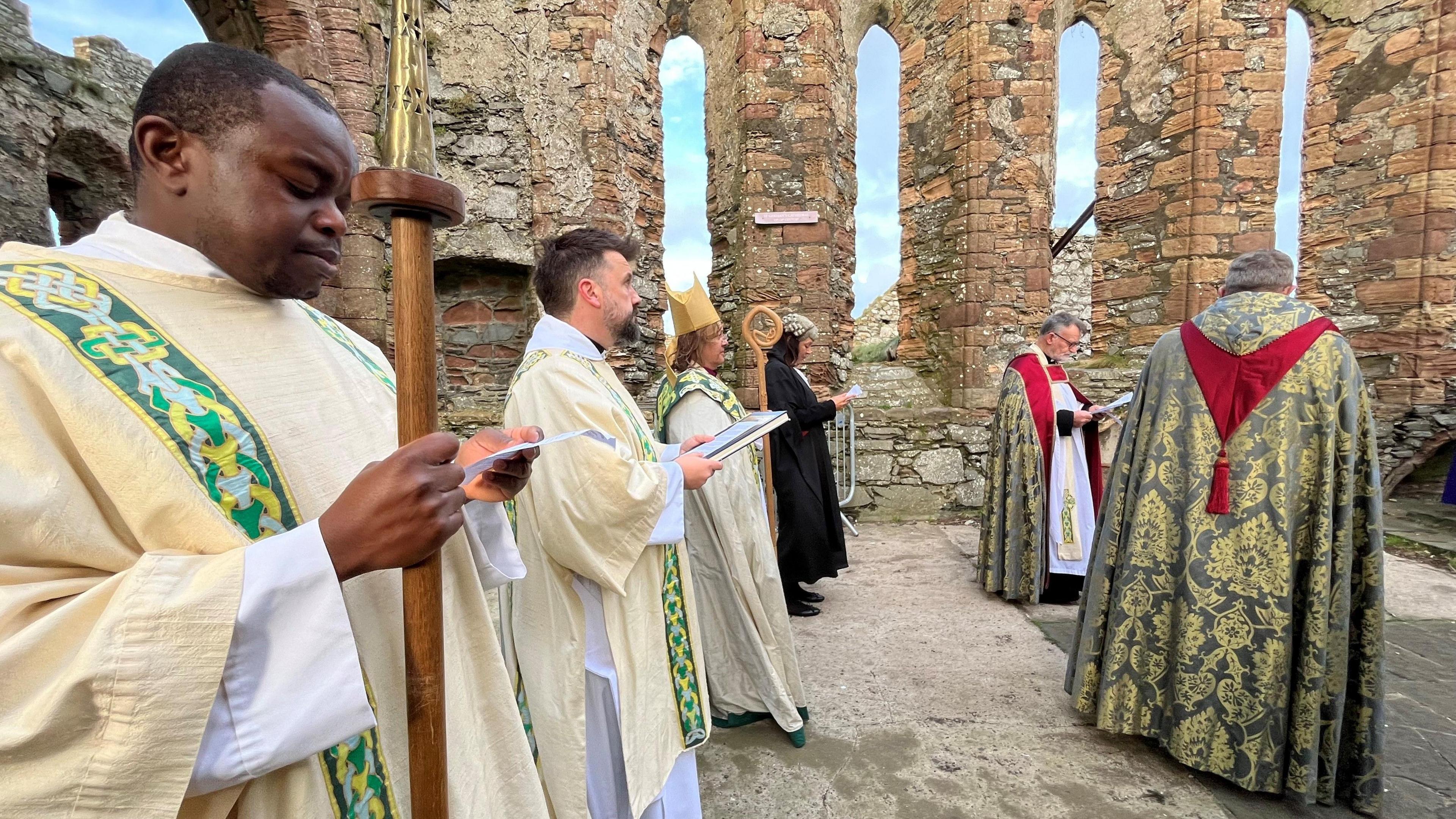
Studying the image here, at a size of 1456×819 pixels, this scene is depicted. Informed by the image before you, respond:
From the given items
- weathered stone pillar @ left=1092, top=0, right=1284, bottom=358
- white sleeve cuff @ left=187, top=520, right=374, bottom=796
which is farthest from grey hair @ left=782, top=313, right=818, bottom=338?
weathered stone pillar @ left=1092, top=0, right=1284, bottom=358

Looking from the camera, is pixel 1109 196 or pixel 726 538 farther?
pixel 1109 196

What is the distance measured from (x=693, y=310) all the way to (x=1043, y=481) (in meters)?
2.79

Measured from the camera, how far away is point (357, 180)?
75cm

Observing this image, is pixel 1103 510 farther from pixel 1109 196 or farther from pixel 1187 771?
pixel 1109 196

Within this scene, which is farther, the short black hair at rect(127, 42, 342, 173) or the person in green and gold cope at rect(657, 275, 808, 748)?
the person in green and gold cope at rect(657, 275, 808, 748)

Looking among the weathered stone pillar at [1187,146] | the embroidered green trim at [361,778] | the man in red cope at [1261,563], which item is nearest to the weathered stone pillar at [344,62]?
the embroidered green trim at [361,778]

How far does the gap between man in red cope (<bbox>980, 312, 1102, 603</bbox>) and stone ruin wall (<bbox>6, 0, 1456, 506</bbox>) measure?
2.11 metres

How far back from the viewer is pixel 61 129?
18.3 ft

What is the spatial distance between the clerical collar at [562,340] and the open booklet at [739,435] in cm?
44

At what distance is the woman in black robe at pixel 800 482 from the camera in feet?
12.4

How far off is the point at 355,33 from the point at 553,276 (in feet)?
14.7

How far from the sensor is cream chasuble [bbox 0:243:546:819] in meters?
0.57

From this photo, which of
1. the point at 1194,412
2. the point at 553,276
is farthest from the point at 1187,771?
the point at 553,276

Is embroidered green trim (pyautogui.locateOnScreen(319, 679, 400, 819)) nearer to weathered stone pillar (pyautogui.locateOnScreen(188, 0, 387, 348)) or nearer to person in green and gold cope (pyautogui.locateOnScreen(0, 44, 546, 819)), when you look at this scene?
person in green and gold cope (pyautogui.locateOnScreen(0, 44, 546, 819))
